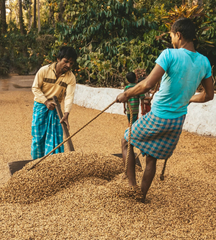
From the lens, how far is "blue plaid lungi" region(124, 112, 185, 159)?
211 cm

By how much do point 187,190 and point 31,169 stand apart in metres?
1.53

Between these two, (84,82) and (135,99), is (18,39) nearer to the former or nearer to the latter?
(84,82)

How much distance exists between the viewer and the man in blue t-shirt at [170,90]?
6.47ft

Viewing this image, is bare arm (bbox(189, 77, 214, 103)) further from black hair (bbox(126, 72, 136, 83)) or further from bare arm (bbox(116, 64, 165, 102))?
black hair (bbox(126, 72, 136, 83))

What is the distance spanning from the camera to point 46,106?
3.32 meters

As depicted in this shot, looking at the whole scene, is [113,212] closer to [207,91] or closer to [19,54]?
[207,91]

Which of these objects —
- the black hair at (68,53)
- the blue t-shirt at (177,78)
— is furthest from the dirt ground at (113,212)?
the black hair at (68,53)

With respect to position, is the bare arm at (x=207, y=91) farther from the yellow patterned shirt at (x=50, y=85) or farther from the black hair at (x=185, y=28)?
the yellow patterned shirt at (x=50, y=85)

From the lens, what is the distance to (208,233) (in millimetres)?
2098

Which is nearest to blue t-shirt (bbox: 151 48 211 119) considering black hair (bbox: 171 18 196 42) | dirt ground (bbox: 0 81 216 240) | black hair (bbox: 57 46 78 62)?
black hair (bbox: 171 18 196 42)

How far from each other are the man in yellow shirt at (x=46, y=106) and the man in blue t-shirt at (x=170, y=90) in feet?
4.41

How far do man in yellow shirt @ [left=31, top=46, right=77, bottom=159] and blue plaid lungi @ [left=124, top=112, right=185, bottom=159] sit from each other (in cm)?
128

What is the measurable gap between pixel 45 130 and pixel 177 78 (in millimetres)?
1925

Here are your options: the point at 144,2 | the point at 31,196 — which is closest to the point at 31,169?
the point at 31,196
